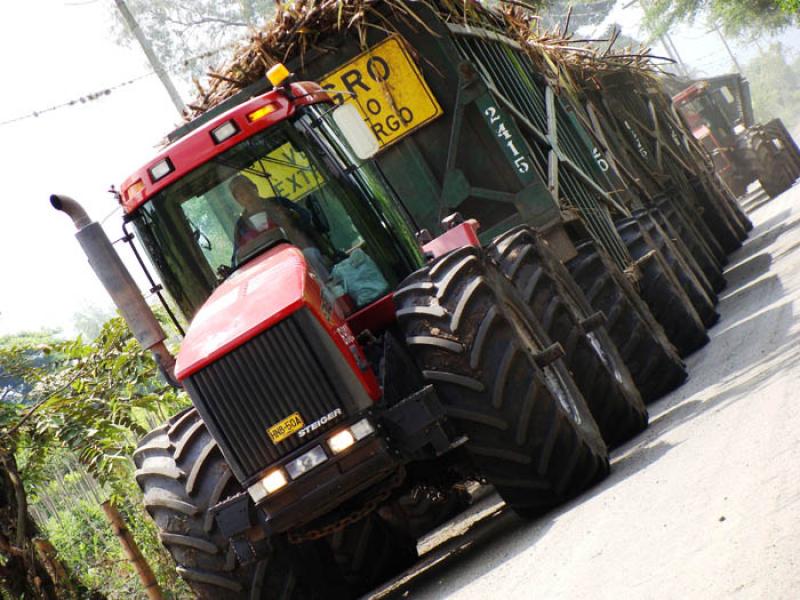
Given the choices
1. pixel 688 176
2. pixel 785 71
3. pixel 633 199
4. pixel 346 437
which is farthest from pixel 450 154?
pixel 785 71

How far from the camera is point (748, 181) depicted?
125 feet

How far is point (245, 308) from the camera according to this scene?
7.99 metres

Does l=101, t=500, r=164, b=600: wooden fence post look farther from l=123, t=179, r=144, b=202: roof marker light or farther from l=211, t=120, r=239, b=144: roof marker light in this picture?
l=211, t=120, r=239, b=144: roof marker light

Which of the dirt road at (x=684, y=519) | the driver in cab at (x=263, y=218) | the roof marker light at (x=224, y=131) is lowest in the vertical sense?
the dirt road at (x=684, y=519)

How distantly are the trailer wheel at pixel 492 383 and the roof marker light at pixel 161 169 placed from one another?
1.67 meters

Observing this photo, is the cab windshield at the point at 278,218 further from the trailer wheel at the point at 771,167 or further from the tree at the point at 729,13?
the trailer wheel at the point at 771,167

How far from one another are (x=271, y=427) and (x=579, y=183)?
8.08 m

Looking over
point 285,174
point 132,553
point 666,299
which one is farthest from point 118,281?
point 666,299

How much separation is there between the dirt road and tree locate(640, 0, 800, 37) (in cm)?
1668

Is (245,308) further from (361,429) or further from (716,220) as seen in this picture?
(716,220)

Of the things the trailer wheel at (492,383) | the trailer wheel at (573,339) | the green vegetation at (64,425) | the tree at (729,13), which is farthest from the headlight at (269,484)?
the tree at (729,13)

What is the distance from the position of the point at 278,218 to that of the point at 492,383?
5.73 feet

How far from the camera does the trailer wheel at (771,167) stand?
32.4 metres

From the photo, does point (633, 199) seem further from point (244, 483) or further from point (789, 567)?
point (789, 567)
